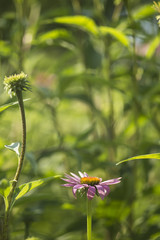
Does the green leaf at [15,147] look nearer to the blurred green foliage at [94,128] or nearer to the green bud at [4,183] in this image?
the green bud at [4,183]

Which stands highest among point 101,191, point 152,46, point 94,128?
point 152,46

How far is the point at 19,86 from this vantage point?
0.46 m

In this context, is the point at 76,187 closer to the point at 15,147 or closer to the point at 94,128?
the point at 15,147

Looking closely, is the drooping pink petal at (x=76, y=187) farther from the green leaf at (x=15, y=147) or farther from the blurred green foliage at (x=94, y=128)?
the blurred green foliage at (x=94, y=128)

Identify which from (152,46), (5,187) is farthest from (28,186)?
(152,46)

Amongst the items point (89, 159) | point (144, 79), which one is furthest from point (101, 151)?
point (144, 79)

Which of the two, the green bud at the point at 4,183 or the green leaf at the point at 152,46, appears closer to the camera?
the green bud at the point at 4,183

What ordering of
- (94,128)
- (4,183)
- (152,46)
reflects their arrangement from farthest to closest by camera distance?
(94,128) → (152,46) → (4,183)

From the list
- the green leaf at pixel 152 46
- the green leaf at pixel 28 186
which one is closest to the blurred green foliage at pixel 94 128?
the green leaf at pixel 152 46

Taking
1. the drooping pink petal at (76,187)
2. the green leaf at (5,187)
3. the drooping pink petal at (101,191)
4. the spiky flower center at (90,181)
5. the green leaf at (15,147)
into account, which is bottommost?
the drooping pink petal at (101,191)

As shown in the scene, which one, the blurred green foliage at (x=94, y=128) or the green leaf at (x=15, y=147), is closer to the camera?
the green leaf at (x=15, y=147)

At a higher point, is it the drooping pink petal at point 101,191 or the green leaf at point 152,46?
the green leaf at point 152,46

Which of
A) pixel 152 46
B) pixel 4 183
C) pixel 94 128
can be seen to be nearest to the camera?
pixel 4 183

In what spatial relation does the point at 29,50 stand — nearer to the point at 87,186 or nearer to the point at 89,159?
the point at 89,159
